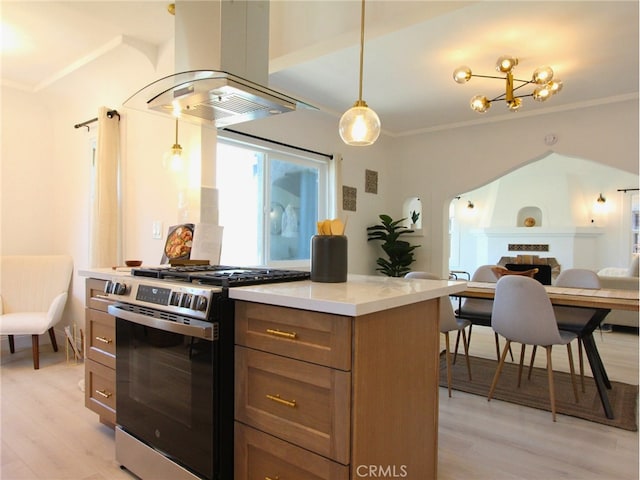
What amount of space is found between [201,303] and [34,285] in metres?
3.32

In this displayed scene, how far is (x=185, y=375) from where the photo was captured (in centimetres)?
164

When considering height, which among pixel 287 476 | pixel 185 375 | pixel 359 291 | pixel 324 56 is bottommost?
pixel 287 476

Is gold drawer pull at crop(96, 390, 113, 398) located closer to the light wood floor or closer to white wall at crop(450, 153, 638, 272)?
the light wood floor

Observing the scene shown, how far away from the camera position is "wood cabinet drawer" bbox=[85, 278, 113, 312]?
2.24 meters

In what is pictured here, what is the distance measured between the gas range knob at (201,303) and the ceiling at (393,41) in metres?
2.04

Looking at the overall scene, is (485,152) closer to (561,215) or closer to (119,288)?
(119,288)

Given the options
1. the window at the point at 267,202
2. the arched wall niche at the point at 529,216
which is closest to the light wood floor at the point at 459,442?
the window at the point at 267,202

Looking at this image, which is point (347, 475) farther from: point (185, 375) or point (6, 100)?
point (6, 100)

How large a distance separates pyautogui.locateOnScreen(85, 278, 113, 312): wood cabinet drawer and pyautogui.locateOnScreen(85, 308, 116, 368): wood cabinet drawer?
0.11 ft

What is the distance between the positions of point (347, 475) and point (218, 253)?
166cm

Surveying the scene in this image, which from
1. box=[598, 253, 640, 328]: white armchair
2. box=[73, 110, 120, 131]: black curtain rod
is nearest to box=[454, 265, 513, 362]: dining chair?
box=[598, 253, 640, 328]: white armchair

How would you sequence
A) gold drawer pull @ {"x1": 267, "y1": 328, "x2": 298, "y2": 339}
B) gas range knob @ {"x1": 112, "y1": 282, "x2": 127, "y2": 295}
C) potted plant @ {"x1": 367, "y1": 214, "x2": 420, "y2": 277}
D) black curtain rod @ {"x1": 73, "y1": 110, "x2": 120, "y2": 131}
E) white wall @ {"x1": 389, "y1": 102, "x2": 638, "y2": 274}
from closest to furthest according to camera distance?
gold drawer pull @ {"x1": 267, "y1": 328, "x2": 298, "y2": 339}, gas range knob @ {"x1": 112, "y1": 282, "x2": 127, "y2": 295}, black curtain rod @ {"x1": 73, "y1": 110, "x2": 120, "y2": 131}, white wall @ {"x1": 389, "y1": 102, "x2": 638, "y2": 274}, potted plant @ {"x1": 367, "y1": 214, "x2": 420, "y2": 277}

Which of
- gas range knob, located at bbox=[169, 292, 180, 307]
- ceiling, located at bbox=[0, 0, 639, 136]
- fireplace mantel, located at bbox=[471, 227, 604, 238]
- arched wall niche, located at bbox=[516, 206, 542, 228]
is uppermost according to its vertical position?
ceiling, located at bbox=[0, 0, 639, 136]

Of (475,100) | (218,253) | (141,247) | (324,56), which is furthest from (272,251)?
(475,100)
